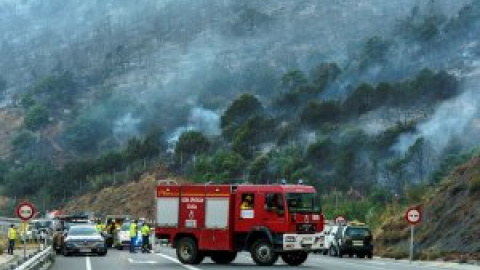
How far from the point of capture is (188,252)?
3388 centimetres

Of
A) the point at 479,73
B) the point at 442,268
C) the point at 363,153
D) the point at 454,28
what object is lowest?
the point at 442,268

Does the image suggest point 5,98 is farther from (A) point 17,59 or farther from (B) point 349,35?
(B) point 349,35

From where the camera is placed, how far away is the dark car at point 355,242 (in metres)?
47.7

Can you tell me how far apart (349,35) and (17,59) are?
219ft

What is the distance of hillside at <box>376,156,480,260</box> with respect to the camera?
44000 mm

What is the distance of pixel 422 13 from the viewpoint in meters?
183

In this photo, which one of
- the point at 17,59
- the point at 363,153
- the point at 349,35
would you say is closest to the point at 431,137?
the point at 363,153

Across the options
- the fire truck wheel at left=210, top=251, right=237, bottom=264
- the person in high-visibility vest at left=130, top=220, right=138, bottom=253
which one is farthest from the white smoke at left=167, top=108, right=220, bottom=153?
the fire truck wheel at left=210, top=251, right=237, bottom=264

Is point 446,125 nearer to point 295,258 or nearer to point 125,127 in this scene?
point 125,127

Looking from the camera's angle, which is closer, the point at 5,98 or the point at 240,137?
the point at 240,137

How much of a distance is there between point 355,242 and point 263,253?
16.3 metres

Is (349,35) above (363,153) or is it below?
above

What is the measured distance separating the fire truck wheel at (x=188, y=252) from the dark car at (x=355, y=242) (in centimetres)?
1536

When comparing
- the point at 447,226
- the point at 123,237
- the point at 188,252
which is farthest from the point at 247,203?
the point at 123,237
